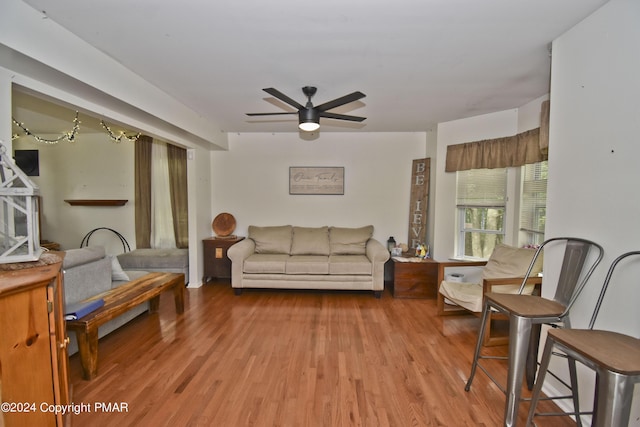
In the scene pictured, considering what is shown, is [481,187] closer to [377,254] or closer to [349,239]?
[377,254]

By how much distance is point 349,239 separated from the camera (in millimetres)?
4312

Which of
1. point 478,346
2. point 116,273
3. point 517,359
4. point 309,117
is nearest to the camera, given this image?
point 517,359

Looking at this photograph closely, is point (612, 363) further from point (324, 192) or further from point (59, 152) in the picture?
point (59, 152)

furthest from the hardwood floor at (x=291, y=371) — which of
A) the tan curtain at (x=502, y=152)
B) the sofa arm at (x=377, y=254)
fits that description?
the tan curtain at (x=502, y=152)

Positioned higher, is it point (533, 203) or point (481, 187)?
point (481, 187)

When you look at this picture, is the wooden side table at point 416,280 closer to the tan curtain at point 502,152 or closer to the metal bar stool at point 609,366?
the tan curtain at point 502,152

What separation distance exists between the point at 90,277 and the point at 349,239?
3.09m

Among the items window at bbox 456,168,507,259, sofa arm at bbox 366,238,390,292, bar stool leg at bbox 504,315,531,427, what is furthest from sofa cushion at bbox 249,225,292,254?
bar stool leg at bbox 504,315,531,427

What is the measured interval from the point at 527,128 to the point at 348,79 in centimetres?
224

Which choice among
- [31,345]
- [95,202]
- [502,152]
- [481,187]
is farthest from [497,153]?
[95,202]

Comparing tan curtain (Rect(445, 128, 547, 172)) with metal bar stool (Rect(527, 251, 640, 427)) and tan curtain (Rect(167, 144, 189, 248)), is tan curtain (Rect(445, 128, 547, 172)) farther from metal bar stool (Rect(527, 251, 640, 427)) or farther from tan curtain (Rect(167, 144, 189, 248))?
tan curtain (Rect(167, 144, 189, 248))

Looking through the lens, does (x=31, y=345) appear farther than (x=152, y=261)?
No

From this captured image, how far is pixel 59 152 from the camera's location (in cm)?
477

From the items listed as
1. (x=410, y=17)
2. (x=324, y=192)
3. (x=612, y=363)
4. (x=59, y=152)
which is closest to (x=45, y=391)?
(x=612, y=363)
